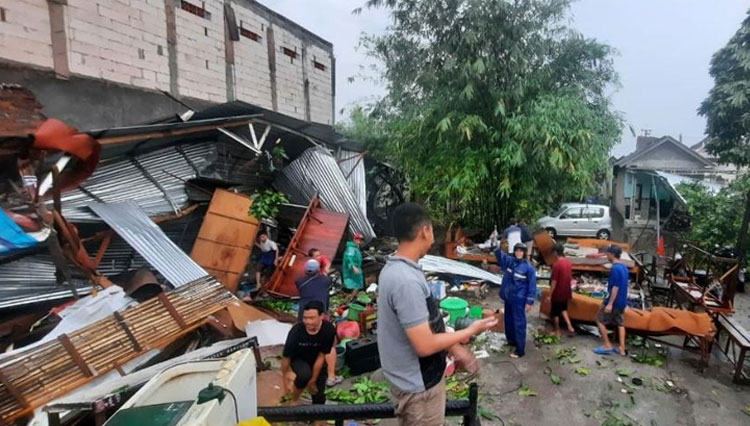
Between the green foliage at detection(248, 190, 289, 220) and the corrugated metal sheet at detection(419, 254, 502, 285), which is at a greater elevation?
the green foliage at detection(248, 190, 289, 220)

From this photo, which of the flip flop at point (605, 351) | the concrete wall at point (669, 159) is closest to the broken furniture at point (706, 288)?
the flip flop at point (605, 351)

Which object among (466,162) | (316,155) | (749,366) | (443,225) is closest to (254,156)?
(316,155)

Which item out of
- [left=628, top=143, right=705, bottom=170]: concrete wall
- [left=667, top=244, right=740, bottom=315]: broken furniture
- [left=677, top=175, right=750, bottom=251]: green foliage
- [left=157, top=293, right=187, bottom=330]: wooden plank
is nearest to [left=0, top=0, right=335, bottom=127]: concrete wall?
[left=157, top=293, right=187, bottom=330]: wooden plank

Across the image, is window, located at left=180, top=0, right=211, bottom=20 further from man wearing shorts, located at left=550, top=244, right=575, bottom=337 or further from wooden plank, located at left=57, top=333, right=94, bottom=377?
man wearing shorts, located at left=550, top=244, right=575, bottom=337

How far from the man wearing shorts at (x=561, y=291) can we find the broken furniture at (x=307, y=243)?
4103mm

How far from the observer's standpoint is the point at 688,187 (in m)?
13.6

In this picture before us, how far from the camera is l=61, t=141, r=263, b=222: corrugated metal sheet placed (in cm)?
656

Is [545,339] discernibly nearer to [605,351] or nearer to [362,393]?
[605,351]

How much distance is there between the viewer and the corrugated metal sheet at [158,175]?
6.56 m

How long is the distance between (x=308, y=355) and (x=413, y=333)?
2512 mm

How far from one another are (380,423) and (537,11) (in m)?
10.6

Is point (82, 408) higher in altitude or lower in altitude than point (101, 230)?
lower

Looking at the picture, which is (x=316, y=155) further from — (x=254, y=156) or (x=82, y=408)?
(x=82, y=408)

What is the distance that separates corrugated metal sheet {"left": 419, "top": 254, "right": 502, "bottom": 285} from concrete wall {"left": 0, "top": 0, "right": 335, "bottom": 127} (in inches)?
288
